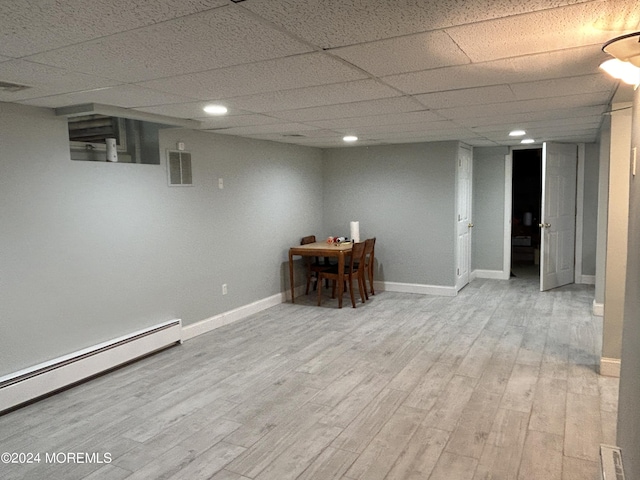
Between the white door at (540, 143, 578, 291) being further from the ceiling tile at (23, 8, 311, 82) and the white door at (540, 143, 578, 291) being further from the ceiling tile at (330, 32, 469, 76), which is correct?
the ceiling tile at (23, 8, 311, 82)

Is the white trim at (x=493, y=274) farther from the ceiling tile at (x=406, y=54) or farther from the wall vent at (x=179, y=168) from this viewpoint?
the ceiling tile at (x=406, y=54)

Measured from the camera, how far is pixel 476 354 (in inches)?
162

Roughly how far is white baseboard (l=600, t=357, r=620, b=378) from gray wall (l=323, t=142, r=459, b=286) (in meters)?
2.80

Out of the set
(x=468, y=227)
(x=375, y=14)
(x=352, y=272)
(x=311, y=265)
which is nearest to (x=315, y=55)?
(x=375, y=14)

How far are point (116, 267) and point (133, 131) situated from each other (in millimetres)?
1271

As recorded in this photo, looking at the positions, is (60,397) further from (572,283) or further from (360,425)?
(572,283)

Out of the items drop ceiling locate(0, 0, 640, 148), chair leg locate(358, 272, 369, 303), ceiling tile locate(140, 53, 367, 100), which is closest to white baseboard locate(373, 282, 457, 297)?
chair leg locate(358, 272, 369, 303)

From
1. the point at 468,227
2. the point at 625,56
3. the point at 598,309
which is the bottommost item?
the point at 598,309

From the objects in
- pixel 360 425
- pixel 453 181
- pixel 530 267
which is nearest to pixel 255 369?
pixel 360 425

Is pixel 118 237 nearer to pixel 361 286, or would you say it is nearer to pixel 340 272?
pixel 340 272

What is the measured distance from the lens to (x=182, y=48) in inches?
77.5

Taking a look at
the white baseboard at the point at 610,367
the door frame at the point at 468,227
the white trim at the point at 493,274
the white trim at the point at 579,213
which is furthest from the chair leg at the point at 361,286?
the white trim at the point at 579,213

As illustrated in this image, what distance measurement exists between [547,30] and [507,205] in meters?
5.91

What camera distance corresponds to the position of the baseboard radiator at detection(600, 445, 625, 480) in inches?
79.0
